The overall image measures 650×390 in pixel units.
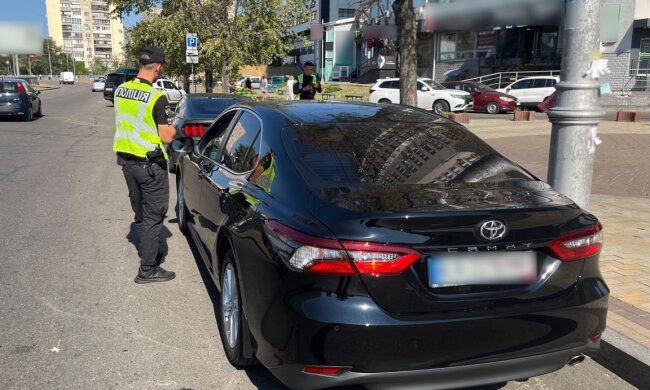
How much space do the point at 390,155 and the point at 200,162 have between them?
206 cm

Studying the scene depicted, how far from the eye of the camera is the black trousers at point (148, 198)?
475cm

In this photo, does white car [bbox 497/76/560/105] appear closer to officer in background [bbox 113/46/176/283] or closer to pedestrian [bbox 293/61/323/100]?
pedestrian [bbox 293/61/323/100]

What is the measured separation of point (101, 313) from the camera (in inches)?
171

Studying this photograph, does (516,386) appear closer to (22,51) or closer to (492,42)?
(22,51)

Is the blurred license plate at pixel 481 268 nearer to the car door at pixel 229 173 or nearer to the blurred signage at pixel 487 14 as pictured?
the car door at pixel 229 173

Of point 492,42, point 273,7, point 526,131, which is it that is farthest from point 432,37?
point 526,131

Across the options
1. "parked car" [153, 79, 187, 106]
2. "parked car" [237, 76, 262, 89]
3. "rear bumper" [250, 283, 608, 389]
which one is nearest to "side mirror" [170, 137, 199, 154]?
"rear bumper" [250, 283, 608, 389]

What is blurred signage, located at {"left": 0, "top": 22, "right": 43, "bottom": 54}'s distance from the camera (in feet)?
72.1

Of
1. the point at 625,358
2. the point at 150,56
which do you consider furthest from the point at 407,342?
the point at 150,56

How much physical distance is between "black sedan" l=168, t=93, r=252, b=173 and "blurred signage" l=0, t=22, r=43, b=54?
14811 millimetres

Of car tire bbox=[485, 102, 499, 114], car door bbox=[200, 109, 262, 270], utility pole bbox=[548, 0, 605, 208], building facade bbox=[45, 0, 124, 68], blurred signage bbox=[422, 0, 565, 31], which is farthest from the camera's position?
building facade bbox=[45, 0, 124, 68]

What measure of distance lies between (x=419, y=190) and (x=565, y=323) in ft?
3.27

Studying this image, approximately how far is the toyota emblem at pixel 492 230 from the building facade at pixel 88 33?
11521 cm

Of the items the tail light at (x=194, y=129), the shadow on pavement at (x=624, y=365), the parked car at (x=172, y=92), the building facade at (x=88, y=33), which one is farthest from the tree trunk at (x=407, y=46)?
the building facade at (x=88, y=33)
